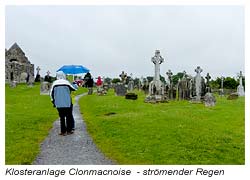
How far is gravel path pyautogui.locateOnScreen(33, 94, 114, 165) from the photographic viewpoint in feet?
30.2

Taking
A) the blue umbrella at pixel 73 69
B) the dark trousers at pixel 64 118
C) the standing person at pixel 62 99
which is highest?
the blue umbrella at pixel 73 69

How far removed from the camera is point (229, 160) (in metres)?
9.68

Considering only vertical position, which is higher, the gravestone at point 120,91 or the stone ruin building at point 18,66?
the stone ruin building at point 18,66

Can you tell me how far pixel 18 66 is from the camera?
54594mm

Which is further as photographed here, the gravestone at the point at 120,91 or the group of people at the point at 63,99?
the gravestone at the point at 120,91

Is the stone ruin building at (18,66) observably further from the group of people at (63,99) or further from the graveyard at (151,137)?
the group of people at (63,99)

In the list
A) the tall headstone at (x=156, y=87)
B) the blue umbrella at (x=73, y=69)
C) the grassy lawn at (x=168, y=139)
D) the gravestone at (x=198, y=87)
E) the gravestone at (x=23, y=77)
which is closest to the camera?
the grassy lawn at (x=168, y=139)

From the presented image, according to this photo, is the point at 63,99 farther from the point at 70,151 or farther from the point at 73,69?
the point at 73,69

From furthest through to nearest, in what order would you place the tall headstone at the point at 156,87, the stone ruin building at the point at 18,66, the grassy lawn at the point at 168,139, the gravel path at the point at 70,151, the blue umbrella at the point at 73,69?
1. the stone ruin building at the point at 18,66
2. the tall headstone at the point at 156,87
3. the blue umbrella at the point at 73,69
4. the grassy lawn at the point at 168,139
5. the gravel path at the point at 70,151

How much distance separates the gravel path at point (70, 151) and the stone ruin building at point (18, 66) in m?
39.9

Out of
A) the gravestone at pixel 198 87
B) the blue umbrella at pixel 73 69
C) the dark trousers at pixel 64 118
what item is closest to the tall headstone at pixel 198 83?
the gravestone at pixel 198 87

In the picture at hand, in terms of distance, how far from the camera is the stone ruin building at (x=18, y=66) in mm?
52969

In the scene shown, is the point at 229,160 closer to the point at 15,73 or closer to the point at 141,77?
the point at 141,77
